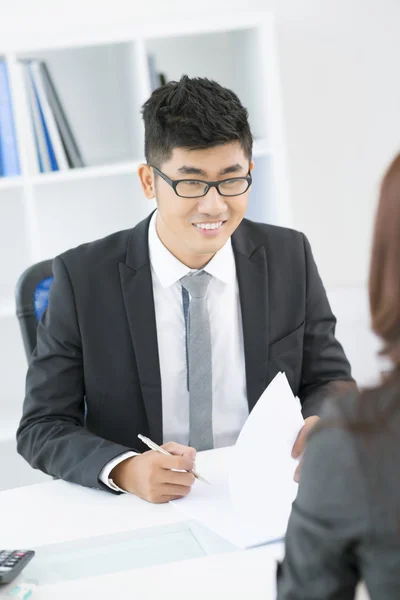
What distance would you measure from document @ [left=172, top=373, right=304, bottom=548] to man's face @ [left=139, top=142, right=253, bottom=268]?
55cm

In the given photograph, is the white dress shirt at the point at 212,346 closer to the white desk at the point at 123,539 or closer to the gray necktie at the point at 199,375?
the gray necktie at the point at 199,375

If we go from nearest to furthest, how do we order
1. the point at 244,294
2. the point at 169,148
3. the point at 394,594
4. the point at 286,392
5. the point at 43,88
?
the point at 394,594
the point at 286,392
the point at 169,148
the point at 244,294
the point at 43,88

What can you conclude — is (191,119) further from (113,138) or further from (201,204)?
(113,138)

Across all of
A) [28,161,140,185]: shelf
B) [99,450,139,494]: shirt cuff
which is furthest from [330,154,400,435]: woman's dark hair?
[28,161,140,185]: shelf

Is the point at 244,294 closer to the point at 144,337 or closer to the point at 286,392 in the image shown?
the point at 144,337

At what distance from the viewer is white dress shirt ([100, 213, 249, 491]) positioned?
1.78 meters

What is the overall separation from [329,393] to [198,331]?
1.10ft

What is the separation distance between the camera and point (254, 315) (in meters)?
1.80

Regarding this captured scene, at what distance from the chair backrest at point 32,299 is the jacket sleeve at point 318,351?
656 millimetres

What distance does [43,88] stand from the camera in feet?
8.63

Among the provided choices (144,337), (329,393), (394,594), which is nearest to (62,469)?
(144,337)

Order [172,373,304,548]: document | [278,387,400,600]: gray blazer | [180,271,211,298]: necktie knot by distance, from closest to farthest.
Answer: [278,387,400,600]: gray blazer < [172,373,304,548]: document < [180,271,211,298]: necktie knot

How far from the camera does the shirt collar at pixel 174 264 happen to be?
5.85 ft

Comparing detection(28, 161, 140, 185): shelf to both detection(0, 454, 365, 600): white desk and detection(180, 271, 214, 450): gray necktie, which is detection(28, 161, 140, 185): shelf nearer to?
detection(180, 271, 214, 450): gray necktie
